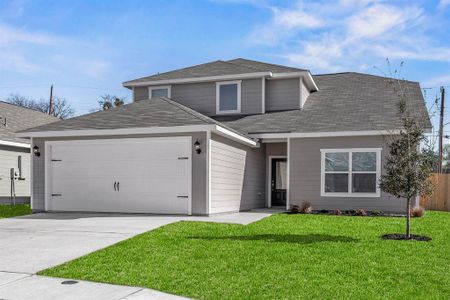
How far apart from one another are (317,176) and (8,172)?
13.2 metres

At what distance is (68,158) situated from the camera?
14203 mm

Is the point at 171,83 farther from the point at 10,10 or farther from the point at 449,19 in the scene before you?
the point at 449,19

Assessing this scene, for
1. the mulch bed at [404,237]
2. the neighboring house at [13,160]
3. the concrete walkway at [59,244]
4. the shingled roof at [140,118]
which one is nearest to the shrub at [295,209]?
the concrete walkway at [59,244]

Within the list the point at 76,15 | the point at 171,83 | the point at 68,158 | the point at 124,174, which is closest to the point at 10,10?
the point at 76,15

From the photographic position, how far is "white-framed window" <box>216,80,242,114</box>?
60.6 feet

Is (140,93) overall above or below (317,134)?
above

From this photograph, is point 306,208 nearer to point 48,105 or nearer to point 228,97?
point 228,97

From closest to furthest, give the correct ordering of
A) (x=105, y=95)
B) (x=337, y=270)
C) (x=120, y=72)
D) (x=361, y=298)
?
(x=361, y=298)
(x=337, y=270)
(x=120, y=72)
(x=105, y=95)

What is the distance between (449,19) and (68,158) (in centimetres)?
1158

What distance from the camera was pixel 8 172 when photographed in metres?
19.6

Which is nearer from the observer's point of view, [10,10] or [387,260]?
[387,260]

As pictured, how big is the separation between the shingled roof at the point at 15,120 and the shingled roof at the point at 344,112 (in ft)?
30.7

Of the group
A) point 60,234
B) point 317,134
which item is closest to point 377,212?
point 317,134

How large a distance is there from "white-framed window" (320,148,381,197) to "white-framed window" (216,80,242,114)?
4558 millimetres
